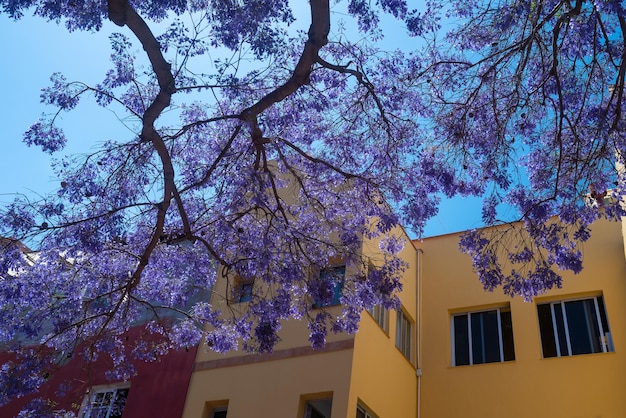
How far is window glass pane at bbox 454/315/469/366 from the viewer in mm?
16297

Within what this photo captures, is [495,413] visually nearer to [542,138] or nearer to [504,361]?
[504,361]

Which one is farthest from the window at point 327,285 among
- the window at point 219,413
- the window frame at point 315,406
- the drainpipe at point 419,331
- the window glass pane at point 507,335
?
the window glass pane at point 507,335

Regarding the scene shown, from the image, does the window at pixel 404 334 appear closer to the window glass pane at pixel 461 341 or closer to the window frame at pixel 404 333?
the window frame at pixel 404 333

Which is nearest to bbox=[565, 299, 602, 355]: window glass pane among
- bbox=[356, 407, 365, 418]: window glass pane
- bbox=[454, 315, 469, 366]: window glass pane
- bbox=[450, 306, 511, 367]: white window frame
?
bbox=[450, 306, 511, 367]: white window frame

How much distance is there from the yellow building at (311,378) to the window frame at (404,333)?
395 mm

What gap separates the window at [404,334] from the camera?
53.2 feet

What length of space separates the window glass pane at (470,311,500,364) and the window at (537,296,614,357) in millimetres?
1068

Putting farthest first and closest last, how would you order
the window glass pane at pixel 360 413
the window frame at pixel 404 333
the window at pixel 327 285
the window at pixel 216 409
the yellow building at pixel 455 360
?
1. the window frame at pixel 404 333
2. the window at pixel 216 409
3. the yellow building at pixel 455 360
4. the window glass pane at pixel 360 413
5. the window at pixel 327 285

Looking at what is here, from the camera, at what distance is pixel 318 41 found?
9125 mm

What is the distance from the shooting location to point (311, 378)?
526 inches

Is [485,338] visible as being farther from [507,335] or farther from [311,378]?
[311,378]

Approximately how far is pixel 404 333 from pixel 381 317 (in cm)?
161

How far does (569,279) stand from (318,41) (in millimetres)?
9695

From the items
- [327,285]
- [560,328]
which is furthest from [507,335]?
[327,285]
